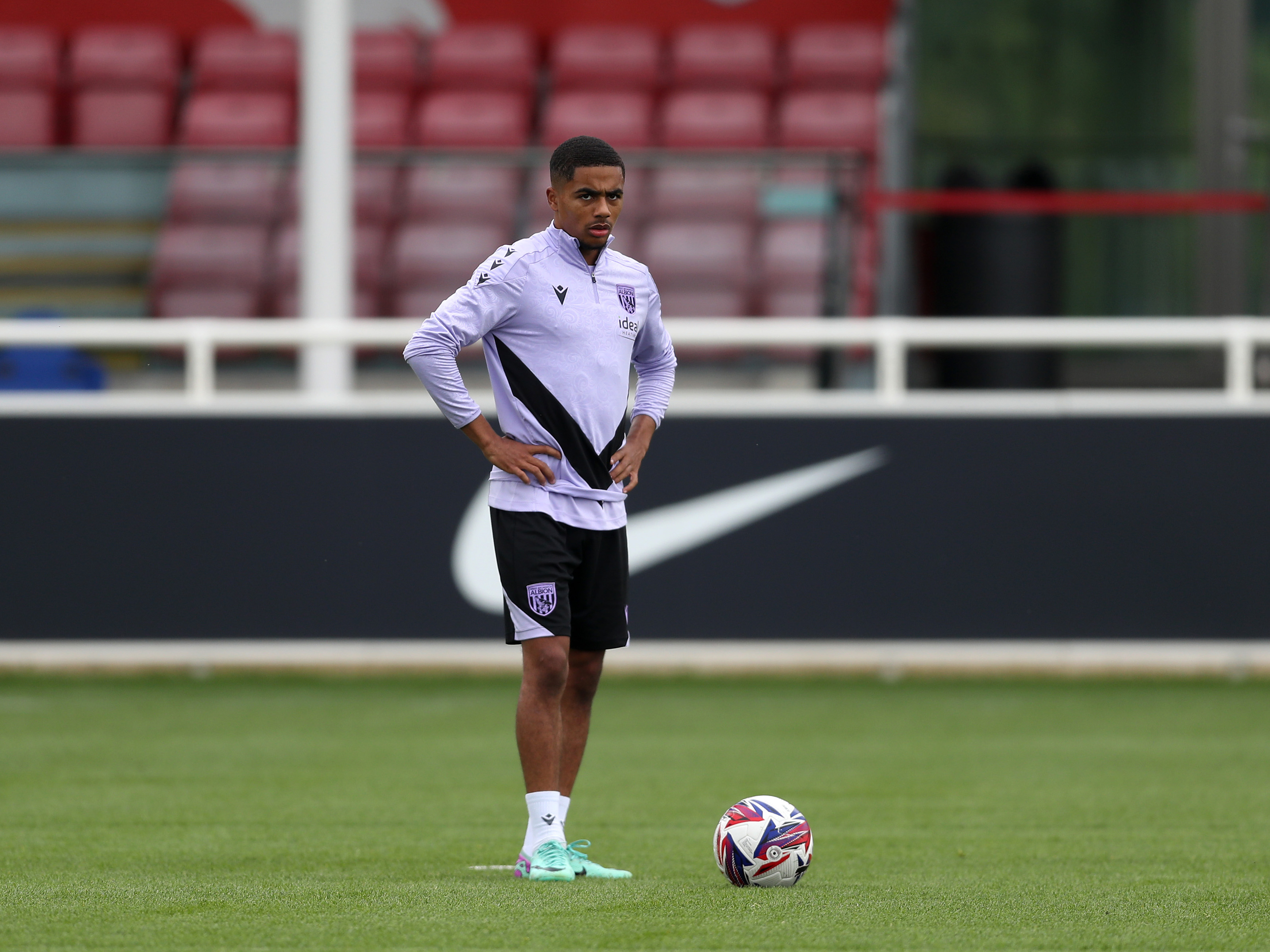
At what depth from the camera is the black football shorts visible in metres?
4.77

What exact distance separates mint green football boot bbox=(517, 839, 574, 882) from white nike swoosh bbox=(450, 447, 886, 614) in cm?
484

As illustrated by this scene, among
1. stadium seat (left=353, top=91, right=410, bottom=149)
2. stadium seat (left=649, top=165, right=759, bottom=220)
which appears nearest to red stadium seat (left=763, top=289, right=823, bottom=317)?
stadium seat (left=649, top=165, right=759, bottom=220)

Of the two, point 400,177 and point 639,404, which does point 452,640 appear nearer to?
point 400,177

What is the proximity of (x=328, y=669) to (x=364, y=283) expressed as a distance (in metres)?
3.34

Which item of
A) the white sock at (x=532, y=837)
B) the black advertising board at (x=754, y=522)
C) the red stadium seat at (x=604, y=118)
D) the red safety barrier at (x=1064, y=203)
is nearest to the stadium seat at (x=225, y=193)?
the black advertising board at (x=754, y=522)

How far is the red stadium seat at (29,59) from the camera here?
52.3 feet

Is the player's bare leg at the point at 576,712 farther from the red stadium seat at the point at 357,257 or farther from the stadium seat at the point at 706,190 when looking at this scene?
the red stadium seat at the point at 357,257

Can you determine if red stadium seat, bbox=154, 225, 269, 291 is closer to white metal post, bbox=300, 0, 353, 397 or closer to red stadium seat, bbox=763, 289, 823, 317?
white metal post, bbox=300, 0, 353, 397

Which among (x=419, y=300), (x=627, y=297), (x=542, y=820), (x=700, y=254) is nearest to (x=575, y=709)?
(x=542, y=820)

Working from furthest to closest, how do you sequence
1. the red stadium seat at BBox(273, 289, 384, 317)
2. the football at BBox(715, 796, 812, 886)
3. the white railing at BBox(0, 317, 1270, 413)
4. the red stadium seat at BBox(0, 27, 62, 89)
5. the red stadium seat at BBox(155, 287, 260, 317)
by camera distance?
the red stadium seat at BBox(0, 27, 62, 89) → the red stadium seat at BBox(273, 289, 384, 317) → the red stadium seat at BBox(155, 287, 260, 317) → the white railing at BBox(0, 317, 1270, 413) → the football at BBox(715, 796, 812, 886)

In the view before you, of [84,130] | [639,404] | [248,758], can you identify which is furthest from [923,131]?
[639,404]

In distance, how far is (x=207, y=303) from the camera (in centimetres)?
1187

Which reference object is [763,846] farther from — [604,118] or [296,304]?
[604,118]

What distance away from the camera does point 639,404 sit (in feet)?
17.0
